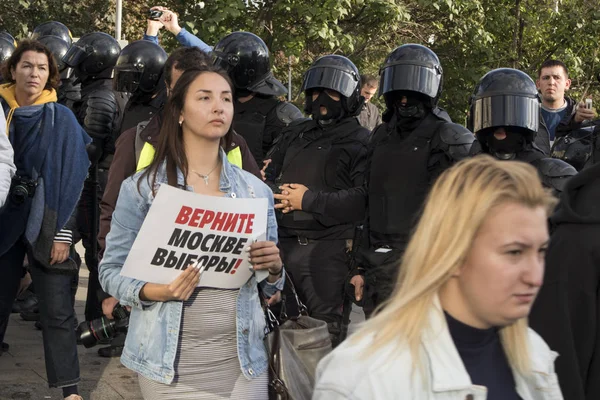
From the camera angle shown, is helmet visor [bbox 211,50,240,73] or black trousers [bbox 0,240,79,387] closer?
black trousers [bbox 0,240,79,387]

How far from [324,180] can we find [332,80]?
2.05ft

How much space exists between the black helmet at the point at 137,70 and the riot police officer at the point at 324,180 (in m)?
1.52

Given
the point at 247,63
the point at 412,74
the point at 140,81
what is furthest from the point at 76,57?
the point at 412,74

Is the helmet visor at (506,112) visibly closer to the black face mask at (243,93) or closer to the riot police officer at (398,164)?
the riot police officer at (398,164)

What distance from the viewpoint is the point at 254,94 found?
709cm

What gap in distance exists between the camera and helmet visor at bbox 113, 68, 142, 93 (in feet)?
24.2

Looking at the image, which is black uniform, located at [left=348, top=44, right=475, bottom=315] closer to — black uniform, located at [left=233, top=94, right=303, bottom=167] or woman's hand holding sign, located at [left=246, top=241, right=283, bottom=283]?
black uniform, located at [left=233, top=94, right=303, bottom=167]

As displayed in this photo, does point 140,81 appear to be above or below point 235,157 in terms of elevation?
above

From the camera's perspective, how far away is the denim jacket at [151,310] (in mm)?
3576

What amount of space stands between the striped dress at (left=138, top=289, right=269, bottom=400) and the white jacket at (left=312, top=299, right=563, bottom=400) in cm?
157

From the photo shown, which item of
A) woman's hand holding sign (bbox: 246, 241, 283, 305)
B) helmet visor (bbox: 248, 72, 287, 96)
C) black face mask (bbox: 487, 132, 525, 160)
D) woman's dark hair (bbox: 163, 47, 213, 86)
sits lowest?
woman's hand holding sign (bbox: 246, 241, 283, 305)

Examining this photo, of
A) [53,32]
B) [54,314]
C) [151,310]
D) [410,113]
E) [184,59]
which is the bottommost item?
[54,314]

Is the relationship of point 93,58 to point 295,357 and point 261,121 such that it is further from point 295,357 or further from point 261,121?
point 295,357

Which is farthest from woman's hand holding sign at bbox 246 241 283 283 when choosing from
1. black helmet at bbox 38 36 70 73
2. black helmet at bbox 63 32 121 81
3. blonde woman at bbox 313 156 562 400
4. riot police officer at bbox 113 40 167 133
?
black helmet at bbox 38 36 70 73
